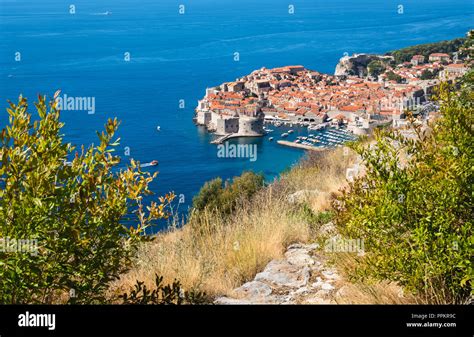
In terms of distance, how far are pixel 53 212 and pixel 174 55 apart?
5881cm

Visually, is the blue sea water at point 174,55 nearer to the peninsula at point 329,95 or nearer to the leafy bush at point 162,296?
the peninsula at point 329,95

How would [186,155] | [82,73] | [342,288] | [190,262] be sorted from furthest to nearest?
[82,73]
[186,155]
[190,262]
[342,288]

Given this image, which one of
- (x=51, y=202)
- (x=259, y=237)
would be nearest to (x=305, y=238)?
(x=259, y=237)

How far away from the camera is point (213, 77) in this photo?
51.3m

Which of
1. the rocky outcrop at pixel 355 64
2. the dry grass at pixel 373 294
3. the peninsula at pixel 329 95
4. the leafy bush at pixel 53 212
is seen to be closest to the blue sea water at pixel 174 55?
the peninsula at pixel 329 95

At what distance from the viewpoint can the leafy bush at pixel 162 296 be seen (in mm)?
1989

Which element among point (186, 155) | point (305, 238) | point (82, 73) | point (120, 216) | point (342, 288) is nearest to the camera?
point (120, 216)

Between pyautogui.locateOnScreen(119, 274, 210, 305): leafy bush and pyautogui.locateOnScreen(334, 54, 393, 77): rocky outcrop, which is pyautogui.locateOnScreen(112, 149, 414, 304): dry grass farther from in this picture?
pyautogui.locateOnScreen(334, 54, 393, 77): rocky outcrop

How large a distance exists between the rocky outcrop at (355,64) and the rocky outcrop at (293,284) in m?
52.2

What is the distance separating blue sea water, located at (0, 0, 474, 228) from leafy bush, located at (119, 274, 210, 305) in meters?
16.5

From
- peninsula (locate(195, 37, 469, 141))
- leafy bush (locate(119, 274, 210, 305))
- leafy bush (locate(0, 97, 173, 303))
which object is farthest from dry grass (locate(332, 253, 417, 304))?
peninsula (locate(195, 37, 469, 141))

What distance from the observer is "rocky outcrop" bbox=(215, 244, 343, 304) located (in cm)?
259
